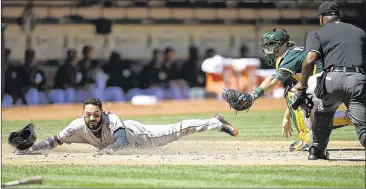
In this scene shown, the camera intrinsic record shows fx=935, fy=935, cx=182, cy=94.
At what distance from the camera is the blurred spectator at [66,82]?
20922mm

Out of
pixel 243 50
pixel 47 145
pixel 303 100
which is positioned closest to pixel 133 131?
pixel 47 145

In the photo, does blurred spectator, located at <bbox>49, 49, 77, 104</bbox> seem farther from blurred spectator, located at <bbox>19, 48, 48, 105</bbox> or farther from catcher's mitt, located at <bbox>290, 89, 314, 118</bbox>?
catcher's mitt, located at <bbox>290, 89, 314, 118</bbox>

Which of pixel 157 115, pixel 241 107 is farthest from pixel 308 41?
pixel 157 115

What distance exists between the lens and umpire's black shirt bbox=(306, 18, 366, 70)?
30.6ft

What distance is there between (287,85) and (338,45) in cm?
169

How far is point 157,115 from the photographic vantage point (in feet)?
62.7

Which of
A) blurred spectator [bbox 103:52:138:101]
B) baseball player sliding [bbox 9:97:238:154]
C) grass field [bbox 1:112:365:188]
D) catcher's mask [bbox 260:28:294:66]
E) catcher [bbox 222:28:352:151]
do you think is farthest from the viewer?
blurred spectator [bbox 103:52:138:101]

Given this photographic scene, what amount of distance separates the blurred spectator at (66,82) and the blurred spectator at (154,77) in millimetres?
1702

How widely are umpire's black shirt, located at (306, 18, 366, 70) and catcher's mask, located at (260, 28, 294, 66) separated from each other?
1424 millimetres

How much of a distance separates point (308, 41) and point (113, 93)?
1269 centimetres

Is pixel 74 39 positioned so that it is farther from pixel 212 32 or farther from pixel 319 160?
pixel 319 160

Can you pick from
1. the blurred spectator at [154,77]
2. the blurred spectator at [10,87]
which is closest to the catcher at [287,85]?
the blurred spectator at [10,87]

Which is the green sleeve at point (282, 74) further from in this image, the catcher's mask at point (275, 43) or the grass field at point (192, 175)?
the grass field at point (192, 175)

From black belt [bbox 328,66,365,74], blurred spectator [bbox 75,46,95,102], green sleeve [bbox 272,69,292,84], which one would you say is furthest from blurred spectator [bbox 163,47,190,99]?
black belt [bbox 328,66,365,74]
